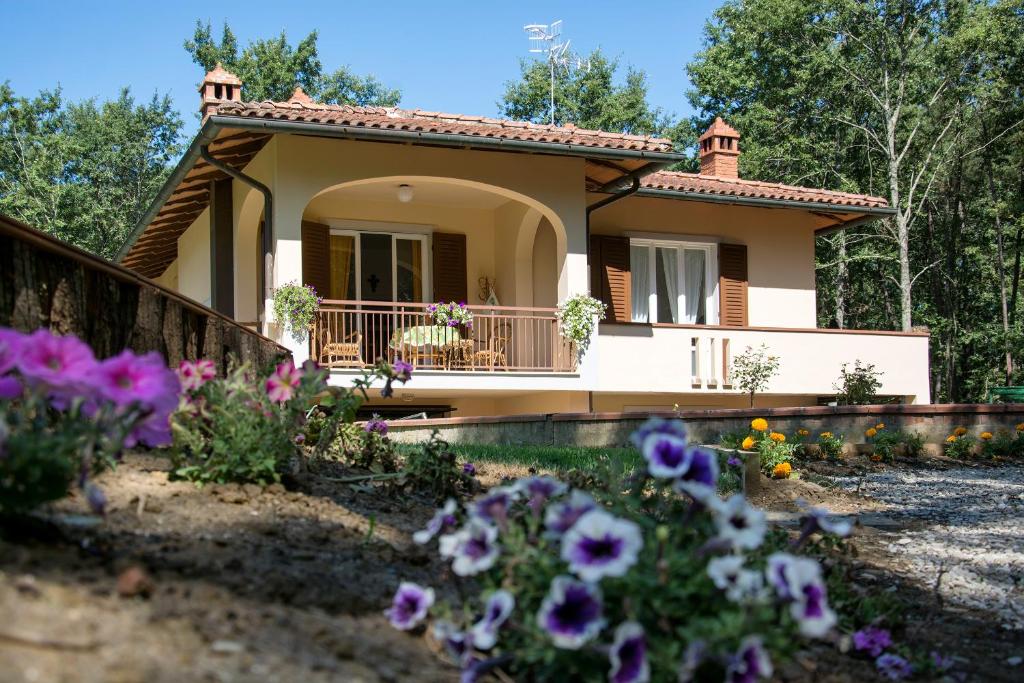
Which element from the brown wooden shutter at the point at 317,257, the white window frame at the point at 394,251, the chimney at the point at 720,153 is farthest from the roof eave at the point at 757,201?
the brown wooden shutter at the point at 317,257

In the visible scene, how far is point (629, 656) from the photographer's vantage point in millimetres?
2205

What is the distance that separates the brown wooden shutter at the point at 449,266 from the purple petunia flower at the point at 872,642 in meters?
12.3

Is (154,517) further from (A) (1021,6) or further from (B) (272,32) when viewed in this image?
(B) (272,32)

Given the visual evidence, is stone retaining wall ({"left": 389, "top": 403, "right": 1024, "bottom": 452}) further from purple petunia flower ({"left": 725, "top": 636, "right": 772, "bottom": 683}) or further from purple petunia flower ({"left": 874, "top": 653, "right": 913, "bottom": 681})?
purple petunia flower ({"left": 725, "top": 636, "right": 772, "bottom": 683})

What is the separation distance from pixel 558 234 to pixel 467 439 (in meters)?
5.10

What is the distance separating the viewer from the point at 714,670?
7.82 ft

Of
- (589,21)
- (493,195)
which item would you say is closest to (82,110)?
(589,21)

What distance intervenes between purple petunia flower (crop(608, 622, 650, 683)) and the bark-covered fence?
251cm

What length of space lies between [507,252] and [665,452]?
1338cm

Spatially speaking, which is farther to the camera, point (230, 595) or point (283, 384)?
point (283, 384)

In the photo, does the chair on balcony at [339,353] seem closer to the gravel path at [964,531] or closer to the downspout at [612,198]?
the downspout at [612,198]

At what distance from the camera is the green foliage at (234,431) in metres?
3.84

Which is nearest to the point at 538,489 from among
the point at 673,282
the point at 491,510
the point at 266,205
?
the point at 491,510

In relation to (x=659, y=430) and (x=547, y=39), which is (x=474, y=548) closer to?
(x=659, y=430)
